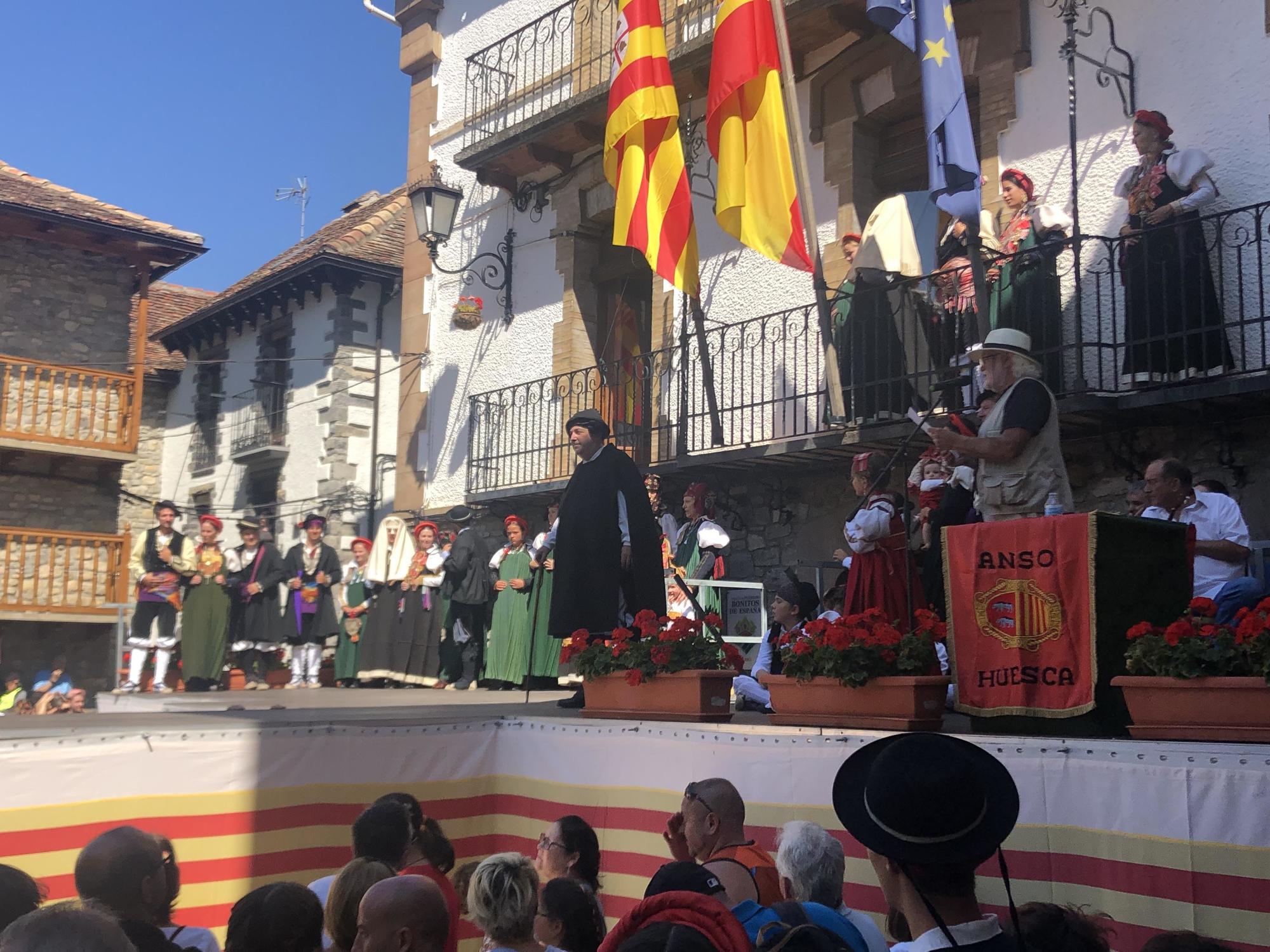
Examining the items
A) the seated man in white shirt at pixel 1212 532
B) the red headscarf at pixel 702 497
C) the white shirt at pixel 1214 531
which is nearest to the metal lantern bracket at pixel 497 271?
the red headscarf at pixel 702 497

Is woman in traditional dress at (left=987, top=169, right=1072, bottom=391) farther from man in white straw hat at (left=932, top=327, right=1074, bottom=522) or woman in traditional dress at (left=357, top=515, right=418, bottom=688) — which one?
woman in traditional dress at (left=357, top=515, right=418, bottom=688)

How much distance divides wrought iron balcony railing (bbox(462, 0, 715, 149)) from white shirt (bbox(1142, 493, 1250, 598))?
25.3 feet

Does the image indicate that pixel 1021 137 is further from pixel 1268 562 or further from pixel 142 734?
pixel 142 734

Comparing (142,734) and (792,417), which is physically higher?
(792,417)

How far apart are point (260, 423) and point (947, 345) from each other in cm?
1474

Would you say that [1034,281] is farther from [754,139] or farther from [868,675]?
[868,675]


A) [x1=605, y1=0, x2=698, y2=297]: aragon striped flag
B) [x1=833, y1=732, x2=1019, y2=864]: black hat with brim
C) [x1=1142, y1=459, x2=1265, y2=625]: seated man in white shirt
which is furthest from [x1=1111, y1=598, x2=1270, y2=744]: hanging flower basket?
[x1=605, y1=0, x2=698, y2=297]: aragon striped flag

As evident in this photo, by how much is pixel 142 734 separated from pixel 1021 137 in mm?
7452

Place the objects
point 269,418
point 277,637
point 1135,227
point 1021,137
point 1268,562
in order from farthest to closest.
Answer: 1. point 269,418
2. point 277,637
3. point 1021,137
4. point 1135,227
5. point 1268,562

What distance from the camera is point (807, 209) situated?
951 centimetres

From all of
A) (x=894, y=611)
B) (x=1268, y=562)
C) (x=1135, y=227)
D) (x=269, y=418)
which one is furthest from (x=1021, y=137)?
(x=269, y=418)

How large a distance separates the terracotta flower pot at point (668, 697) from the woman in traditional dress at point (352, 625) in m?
7.25

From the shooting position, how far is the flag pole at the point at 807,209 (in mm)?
9445

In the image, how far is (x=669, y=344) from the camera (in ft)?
40.1
